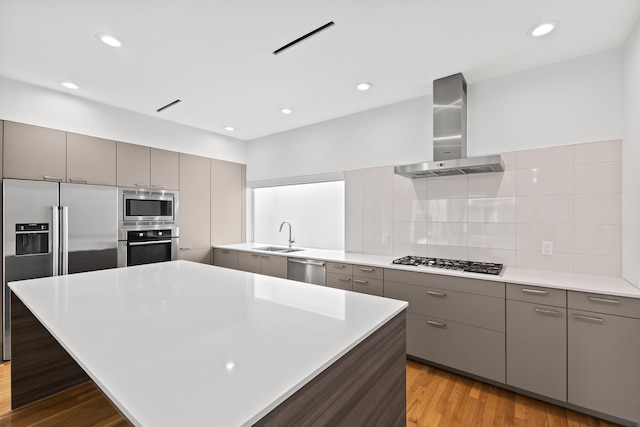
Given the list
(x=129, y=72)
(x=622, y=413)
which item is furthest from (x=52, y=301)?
(x=622, y=413)

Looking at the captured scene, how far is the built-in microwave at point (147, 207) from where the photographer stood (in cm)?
338

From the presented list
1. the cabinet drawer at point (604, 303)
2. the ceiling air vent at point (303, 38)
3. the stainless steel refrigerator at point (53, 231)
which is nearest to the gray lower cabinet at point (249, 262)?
the stainless steel refrigerator at point (53, 231)

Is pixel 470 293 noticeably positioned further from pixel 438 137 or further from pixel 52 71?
pixel 52 71

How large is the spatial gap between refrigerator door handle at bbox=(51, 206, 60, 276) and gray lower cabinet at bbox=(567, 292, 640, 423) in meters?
4.24

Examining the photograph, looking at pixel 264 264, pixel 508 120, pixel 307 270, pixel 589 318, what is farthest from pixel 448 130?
pixel 264 264

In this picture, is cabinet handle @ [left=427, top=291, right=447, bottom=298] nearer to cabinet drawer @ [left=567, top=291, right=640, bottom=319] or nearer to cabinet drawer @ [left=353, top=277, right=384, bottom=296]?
cabinet drawer @ [left=353, top=277, right=384, bottom=296]

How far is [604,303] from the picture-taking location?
1.80 meters

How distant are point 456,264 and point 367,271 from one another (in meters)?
0.79

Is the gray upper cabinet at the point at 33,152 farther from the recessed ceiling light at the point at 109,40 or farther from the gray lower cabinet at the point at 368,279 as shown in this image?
the gray lower cabinet at the point at 368,279

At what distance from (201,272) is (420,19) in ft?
7.49

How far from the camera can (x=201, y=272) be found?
7.13 feet

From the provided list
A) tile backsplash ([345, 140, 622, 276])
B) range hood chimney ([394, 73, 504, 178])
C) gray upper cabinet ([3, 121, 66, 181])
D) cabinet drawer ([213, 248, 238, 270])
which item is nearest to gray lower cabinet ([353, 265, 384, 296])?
tile backsplash ([345, 140, 622, 276])

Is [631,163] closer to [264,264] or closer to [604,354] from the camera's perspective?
[604,354]

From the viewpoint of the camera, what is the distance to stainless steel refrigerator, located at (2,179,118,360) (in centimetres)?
261
